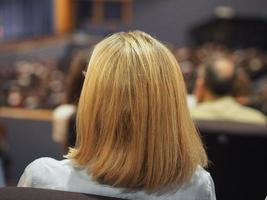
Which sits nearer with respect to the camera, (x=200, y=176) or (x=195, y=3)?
(x=200, y=176)

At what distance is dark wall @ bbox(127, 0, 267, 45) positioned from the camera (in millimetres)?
6953

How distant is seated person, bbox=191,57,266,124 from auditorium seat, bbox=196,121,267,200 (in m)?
0.54

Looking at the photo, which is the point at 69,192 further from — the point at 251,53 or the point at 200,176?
the point at 251,53

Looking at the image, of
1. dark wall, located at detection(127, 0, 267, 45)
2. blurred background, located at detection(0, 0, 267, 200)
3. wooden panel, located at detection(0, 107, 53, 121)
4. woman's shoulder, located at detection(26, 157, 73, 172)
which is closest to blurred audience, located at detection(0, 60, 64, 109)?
blurred background, located at detection(0, 0, 267, 200)

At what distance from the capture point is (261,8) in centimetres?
705

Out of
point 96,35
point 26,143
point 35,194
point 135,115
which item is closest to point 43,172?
point 35,194

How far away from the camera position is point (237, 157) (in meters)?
2.17

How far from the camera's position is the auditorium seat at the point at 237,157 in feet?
7.03

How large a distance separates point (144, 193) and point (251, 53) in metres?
6.19

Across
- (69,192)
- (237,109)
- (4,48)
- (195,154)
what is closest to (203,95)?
(237,109)

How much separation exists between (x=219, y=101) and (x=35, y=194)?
6.34 ft

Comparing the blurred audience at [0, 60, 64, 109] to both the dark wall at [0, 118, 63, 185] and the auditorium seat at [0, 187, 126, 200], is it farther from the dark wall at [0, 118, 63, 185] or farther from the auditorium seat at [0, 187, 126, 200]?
the auditorium seat at [0, 187, 126, 200]

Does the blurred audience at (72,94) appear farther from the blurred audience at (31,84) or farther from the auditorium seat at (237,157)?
the blurred audience at (31,84)

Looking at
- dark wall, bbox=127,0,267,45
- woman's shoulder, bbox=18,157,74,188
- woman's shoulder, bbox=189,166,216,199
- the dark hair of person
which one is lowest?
dark wall, bbox=127,0,267,45
